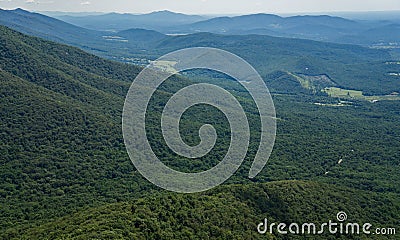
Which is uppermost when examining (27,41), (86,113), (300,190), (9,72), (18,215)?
(27,41)

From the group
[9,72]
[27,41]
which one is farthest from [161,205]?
[27,41]

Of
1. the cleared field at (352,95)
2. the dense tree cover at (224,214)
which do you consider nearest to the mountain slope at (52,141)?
the dense tree cover at (224,214)

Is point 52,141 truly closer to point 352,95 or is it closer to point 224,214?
point 224,214

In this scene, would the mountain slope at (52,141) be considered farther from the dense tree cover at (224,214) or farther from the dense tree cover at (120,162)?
the dense tree cover at (224,214)

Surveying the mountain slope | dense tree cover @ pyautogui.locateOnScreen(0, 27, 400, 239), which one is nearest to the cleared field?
dense tree cover @ pyautogui.locateOnScreen(0, 27, 400, 239)

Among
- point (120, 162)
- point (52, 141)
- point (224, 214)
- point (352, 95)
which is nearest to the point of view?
point (224, 214)

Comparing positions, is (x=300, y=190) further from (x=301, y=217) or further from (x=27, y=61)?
(x=27, y=61)

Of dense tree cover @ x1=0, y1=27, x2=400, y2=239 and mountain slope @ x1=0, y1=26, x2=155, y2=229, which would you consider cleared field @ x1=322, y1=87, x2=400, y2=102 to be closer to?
dense tree cover @ x1=0, y1=27, x2=400, y2=239

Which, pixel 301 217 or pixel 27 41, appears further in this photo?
pixel 27 41

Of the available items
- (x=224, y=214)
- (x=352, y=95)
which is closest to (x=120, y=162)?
(x=224, y=214)
